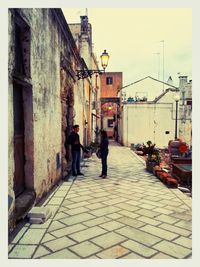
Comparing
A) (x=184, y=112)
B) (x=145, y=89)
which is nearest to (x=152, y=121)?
(x=184, y=112)

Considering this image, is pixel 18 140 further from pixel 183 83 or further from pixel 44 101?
pixel 183 83

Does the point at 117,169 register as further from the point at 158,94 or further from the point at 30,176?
the point at 158,94

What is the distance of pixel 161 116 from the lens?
23.9m

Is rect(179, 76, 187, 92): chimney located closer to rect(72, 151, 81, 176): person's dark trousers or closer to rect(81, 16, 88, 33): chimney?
rect(81, 16, 88, 33): chimney

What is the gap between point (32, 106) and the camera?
16.9 feet

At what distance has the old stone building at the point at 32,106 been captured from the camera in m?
4.09

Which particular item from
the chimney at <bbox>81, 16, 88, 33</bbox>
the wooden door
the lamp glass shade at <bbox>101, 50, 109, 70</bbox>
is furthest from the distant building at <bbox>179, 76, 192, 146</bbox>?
the wooden door

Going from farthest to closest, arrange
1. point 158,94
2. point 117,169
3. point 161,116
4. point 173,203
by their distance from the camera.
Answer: point 158,94 → point 161,116 → point 117,169 → point 173,203

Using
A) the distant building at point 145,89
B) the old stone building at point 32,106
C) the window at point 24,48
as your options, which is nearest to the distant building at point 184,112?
the distant building at point 145,89

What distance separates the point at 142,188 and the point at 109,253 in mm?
3979

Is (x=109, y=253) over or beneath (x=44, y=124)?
beneath

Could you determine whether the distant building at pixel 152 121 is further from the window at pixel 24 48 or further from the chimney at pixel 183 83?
the window at pixel 24 48

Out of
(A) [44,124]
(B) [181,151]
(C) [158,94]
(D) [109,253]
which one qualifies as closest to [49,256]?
(D) [109,253]

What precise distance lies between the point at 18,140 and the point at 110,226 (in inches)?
87.1
